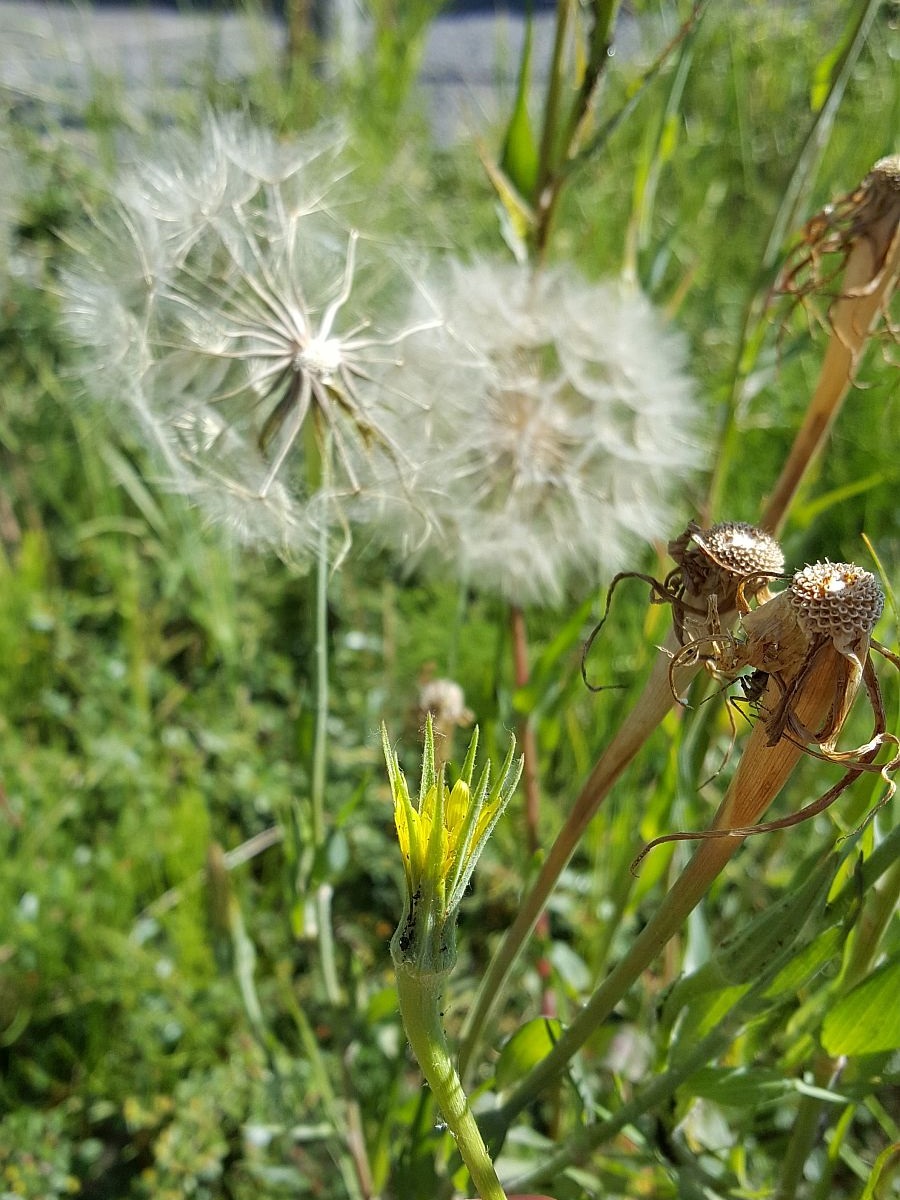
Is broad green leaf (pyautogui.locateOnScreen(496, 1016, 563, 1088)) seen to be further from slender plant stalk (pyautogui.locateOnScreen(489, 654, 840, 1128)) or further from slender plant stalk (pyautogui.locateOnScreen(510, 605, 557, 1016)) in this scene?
slender plant stalk (pyautogui.locateOnScreen(510, 605, 557, 1016))

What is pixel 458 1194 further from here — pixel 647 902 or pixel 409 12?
pixel 409 12

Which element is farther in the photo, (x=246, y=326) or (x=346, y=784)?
(x=346, y=784)

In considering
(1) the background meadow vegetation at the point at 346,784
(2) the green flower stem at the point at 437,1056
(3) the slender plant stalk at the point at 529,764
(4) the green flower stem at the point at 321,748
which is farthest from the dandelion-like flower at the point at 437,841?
(3) the slender plant stalk at the point at 529,764

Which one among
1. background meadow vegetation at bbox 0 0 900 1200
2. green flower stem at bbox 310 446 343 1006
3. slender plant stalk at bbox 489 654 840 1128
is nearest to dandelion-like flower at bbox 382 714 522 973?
slender plant stalk at bbox 489 654 840 1128

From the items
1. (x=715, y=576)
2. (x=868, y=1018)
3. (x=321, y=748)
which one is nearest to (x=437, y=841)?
(x=715, y=576)

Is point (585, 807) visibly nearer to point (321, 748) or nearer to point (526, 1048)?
point (526, 1048)

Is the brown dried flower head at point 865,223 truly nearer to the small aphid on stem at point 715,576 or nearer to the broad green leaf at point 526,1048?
the small aphid on stem at point 715,576

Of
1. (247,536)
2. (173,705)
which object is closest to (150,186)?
(247,536)
